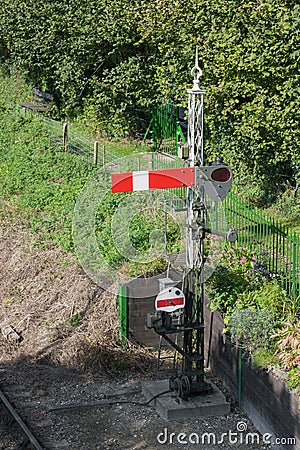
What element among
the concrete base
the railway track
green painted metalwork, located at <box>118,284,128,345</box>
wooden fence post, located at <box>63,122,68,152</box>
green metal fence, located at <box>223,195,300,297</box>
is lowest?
the railway track

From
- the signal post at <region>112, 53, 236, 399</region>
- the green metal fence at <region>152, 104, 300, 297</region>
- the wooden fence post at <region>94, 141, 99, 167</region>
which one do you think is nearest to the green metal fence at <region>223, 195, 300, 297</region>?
the green metal fence at <region>152, 104, 300, 297</region>

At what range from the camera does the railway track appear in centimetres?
965

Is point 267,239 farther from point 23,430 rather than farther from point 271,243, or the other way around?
point 23,430

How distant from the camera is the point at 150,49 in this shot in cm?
2212

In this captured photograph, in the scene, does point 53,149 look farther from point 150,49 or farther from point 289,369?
point 289,369

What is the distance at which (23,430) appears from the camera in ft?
32.9

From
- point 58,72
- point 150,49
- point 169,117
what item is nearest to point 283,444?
point 169,117

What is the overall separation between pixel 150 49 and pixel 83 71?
2.28 metres

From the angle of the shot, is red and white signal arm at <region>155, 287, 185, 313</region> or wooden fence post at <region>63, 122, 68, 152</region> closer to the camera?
red and white signal arm at <region>155, 287, 185, 313</region>

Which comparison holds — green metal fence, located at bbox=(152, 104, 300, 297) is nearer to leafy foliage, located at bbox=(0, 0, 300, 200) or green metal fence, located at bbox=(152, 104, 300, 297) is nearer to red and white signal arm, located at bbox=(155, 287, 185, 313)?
red and white signal arm, located at bbox=(155, 287, 185, 313)

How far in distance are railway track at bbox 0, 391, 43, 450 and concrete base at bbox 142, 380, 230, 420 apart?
71.8 inches

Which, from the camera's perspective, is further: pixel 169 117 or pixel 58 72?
pixel 58 72

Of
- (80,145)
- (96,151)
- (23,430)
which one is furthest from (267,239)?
(80,145)

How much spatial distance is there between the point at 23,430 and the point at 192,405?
2.29m
